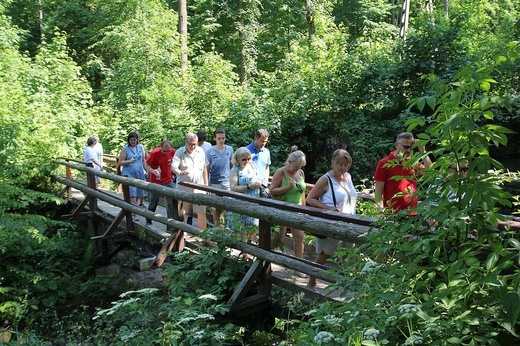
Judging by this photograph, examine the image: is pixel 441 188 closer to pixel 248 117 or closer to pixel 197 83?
pixel 248 117

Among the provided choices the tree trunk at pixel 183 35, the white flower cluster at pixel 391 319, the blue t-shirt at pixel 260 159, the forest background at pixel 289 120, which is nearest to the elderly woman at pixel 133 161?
the forest background at pixel 289 120

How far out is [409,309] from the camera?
2.40m

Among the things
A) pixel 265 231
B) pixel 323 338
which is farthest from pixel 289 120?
pixel 323 338

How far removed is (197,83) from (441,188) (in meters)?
13.2

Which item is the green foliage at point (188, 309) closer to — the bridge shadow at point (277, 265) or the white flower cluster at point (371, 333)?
the bridge shadow at point (277, 265)

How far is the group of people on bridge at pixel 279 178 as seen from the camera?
5.01m

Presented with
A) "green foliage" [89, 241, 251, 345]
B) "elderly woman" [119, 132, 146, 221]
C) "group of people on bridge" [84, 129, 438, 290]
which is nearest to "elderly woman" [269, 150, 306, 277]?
A: "group of people on bridge" [84, 129, 438, 290]

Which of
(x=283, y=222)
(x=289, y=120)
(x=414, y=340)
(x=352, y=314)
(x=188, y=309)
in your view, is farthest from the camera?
(x=289, y=120)

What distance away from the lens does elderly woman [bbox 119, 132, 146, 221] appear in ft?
32.3

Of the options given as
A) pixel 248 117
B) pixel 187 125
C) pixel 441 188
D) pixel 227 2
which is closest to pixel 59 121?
pixel 187 125

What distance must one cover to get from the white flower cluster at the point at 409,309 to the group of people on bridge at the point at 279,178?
736mm

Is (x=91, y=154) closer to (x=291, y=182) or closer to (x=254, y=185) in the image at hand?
(x=254, y=185)

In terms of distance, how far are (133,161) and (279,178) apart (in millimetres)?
4909

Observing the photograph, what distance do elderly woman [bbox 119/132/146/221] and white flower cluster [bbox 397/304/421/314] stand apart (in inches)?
313
